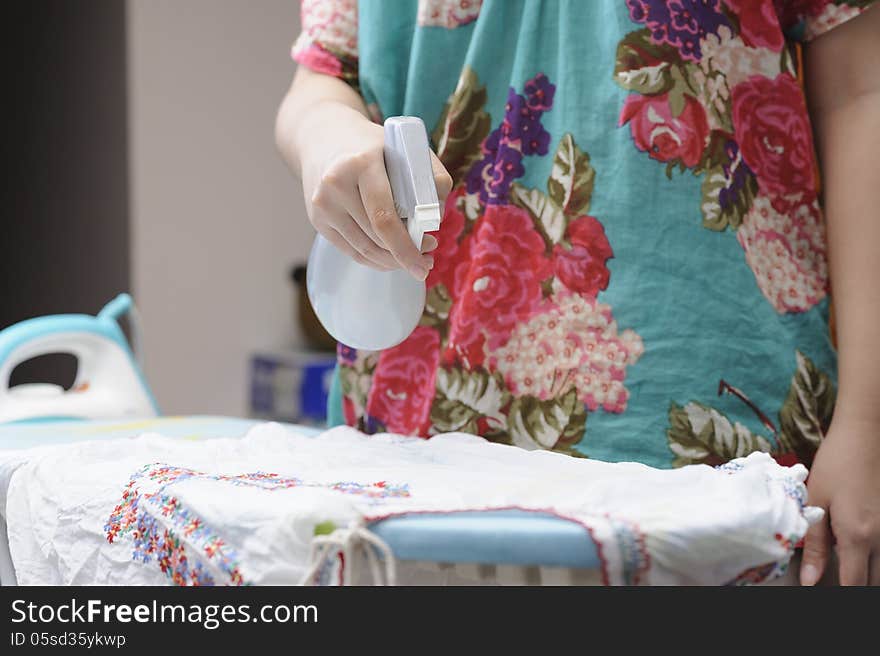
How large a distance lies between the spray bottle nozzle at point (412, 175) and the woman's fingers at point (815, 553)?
0.83 ft

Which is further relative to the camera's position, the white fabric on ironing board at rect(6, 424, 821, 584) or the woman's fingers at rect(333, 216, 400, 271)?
the woman's fingers at rect(333, 216, 400, 271)

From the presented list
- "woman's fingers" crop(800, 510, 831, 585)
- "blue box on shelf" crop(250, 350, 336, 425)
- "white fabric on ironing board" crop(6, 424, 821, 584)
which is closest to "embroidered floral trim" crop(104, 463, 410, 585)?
"white fabric on ironing board" crop(6, 424, 821, 584)

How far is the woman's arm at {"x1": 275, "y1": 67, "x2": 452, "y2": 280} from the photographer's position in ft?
1.56

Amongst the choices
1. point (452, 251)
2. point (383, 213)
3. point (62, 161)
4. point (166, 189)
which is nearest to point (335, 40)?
point (452, 251)

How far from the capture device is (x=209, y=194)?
2.46 meters

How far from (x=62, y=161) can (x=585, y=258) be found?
221cm

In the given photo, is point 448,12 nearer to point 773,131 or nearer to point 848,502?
point 773,131

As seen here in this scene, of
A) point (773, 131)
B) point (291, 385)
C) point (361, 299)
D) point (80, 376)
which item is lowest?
point (291, 385)

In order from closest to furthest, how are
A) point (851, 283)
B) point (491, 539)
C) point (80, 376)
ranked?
point (491, 539)
point (851, 283)
point (80, 376)

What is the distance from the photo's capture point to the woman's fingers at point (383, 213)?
0.47m

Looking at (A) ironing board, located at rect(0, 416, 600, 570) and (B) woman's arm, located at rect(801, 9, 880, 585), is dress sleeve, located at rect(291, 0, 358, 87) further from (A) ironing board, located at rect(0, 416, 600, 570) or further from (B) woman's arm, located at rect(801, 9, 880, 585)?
(A) ironing board, located at rect(0, 416, 600, 570)

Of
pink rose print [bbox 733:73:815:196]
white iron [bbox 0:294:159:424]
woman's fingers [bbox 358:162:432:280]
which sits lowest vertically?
white iron [bbox 0:294:159:424]
